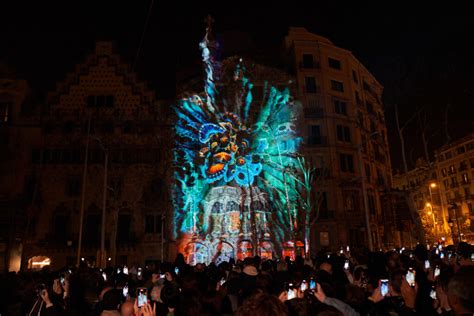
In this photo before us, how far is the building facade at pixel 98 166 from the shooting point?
121 feet

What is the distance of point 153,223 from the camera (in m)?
38.7

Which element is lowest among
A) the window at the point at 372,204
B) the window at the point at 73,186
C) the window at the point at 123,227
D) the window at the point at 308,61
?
the window at the point at 123,227

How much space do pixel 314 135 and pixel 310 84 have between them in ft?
20.2

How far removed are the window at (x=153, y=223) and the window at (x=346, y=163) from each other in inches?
828

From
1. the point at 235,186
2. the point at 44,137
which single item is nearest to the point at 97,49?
the point at 44,137

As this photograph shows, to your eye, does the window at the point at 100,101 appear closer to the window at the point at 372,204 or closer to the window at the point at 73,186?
the window at the point at 73,186

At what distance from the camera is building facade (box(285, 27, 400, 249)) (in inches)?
1661

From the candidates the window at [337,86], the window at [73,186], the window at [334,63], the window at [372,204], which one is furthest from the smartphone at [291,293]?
the window at [334,63]

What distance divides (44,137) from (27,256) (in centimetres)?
1162

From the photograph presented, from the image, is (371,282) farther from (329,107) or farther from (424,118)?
(329,107)

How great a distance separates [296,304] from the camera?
4523mm

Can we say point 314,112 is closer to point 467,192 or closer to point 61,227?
point 61,227

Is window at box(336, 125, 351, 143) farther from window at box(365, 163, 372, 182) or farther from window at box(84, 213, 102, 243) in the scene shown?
window at box(84, 213, 102, 243)

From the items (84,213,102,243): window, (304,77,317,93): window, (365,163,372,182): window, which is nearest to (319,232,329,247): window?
(365,163,372,182): window
